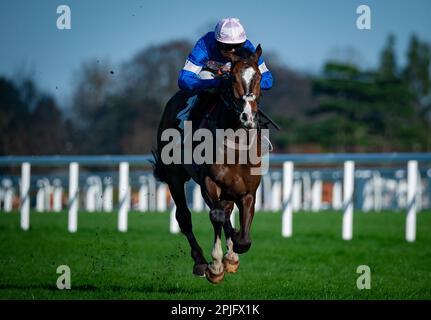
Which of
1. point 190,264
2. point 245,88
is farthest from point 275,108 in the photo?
point 245,88

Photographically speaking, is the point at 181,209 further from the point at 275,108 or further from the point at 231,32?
the point at 275,108

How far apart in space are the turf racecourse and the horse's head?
4.87 feet

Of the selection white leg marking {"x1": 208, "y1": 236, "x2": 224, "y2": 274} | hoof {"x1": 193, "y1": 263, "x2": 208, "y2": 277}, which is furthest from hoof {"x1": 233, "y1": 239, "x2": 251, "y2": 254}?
hoof {"x1": 193, "y1": 263, "x2": 208, "y2": 277}

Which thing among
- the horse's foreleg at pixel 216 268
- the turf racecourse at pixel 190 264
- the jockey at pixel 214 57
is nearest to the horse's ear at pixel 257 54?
the jockey at pixel 214 57

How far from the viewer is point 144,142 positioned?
42281 mm

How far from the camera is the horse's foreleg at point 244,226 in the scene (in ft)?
24.4

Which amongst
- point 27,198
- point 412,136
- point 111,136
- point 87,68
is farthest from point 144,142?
point 27,198

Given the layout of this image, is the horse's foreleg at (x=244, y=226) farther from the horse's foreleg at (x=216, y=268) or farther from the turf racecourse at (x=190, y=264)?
the turf racecourse at (x=190, y=264)

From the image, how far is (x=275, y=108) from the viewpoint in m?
64.3

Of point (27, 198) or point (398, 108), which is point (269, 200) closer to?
point (27, 198)

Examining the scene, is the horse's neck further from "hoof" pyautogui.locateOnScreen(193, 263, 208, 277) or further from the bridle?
"hoof" pyautogui.locateOnScreen(193, 263, 208, 277)

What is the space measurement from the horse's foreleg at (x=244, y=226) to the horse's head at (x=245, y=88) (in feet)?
2.68

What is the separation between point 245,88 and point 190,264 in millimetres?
3412

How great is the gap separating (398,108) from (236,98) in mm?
Result: 50984
